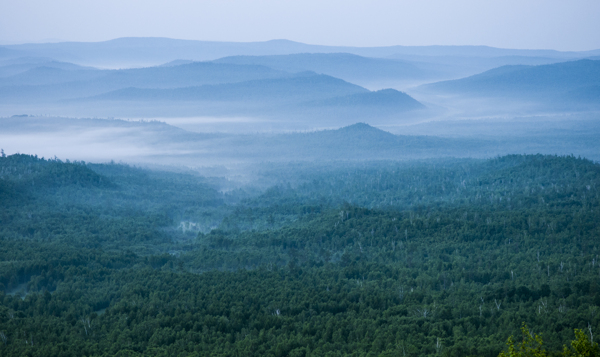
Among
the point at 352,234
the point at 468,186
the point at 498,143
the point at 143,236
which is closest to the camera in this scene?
the point at 352,234

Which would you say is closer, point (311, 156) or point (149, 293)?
point (149, 293)

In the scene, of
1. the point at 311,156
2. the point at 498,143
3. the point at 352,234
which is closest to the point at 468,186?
the point at 352,234

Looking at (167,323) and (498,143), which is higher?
(498,143)

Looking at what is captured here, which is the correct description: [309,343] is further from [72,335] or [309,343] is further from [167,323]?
[72,335]

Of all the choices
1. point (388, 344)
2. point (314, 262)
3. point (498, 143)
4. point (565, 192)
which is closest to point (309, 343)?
point (388, 344)

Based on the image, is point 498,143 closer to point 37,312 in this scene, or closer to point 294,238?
point 294,238

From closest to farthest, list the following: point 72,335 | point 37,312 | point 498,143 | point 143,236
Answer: point 72,335 → point 37,312 → point 143,236 → point 498,143
